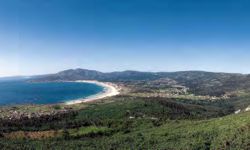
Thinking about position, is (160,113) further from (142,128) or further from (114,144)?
(114,144)

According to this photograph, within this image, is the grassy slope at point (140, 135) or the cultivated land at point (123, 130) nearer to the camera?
the grassy slope at point (140, 135)

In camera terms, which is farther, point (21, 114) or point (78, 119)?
point (21, 114)

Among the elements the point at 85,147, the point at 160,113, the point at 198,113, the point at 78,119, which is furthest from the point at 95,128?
the point at 198,113

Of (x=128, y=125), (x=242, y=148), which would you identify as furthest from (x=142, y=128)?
(x=242, y=148)

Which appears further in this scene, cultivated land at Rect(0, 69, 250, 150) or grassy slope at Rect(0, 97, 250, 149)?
cultivated land at Rect(0, 69, 250, 150)

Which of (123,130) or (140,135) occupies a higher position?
(140,135)

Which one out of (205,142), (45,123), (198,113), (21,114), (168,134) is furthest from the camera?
(198,113)

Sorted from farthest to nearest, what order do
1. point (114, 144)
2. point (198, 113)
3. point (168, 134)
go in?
point (198, 113)
point (168, 134)
point (114, 144)

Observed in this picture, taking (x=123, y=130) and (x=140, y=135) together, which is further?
(x=123, y=130)

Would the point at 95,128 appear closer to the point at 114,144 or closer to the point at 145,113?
the point at 114,144
